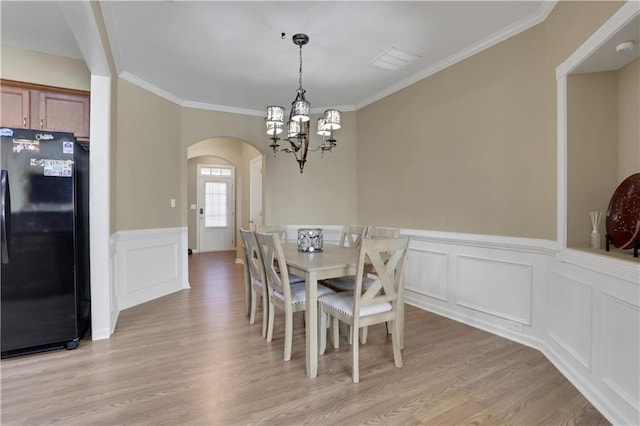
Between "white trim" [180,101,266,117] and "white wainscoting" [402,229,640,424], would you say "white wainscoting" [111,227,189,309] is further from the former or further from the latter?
"white wainscoting" [402,229,640,424]

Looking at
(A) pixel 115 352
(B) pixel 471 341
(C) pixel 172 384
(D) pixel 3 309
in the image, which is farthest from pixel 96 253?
(B) pixel 471 341

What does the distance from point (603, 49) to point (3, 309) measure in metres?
4.46

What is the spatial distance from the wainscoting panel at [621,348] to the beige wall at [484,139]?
0.80 metres

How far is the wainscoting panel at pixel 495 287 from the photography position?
2.71m

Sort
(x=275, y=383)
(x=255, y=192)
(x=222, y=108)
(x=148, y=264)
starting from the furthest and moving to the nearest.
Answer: (x=255, y=192)
(x=222, y=108)
(x=148, y=264)
(x=275, y=383)

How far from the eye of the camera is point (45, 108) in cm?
300

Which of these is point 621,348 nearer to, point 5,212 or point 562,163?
point 562,163

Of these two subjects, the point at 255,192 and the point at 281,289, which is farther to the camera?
the point at 255,192

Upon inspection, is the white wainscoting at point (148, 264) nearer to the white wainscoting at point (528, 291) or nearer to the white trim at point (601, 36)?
the white wainscoting at point (528, 291)

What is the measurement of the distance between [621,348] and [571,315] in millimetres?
476

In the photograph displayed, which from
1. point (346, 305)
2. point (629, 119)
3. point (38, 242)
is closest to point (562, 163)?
point (629, 119)

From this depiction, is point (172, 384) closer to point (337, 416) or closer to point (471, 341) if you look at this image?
point (337, 416)

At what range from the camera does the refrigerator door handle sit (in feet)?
7.45

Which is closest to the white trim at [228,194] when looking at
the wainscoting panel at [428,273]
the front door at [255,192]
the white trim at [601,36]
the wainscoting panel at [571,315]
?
the front door at [255,192]
